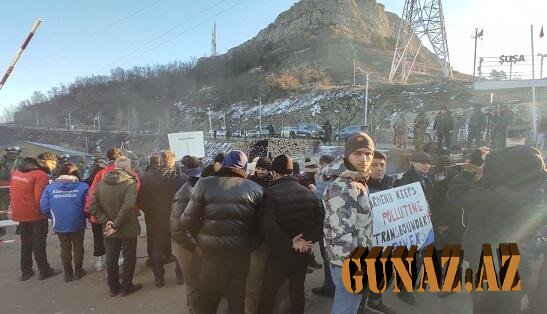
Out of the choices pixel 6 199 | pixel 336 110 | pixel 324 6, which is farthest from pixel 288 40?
pixel 6 199

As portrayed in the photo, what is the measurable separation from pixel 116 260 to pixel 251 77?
8987 centimetres

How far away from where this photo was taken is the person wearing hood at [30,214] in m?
5.79

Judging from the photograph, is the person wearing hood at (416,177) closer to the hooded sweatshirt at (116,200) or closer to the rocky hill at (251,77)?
the hooded sweatshirt at (116,200)

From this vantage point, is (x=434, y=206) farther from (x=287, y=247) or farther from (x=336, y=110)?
(x=336, y=110)

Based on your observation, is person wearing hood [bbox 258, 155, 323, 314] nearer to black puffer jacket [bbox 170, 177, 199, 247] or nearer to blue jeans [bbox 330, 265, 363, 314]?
blue jeans [bbox 330, 265, 363, 314]

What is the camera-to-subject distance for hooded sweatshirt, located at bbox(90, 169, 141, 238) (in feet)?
16.4

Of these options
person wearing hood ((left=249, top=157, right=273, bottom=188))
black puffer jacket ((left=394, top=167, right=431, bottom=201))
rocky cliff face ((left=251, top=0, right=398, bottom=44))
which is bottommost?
black puffer jacket ((left=394, top=167, right=431, bottom=201))

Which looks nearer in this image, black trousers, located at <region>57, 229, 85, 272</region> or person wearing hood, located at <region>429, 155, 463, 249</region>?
person wearing hood, located at <region>429, 155, 463, 249</region>

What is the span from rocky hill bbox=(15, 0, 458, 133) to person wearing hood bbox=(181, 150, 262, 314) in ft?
155

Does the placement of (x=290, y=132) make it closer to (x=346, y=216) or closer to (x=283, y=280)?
(x=283, y=280)

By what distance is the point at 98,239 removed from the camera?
612 centimetres

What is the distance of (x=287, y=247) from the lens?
11.5 feet

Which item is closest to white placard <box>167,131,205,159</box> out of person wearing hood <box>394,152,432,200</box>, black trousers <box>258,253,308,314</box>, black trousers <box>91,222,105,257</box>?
black trousers <box>91,222,105,257</box>

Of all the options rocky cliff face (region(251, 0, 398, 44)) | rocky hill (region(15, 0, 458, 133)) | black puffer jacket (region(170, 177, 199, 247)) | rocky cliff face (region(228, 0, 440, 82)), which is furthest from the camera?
rocky cliff face (region(251, 0, 398, 44))
